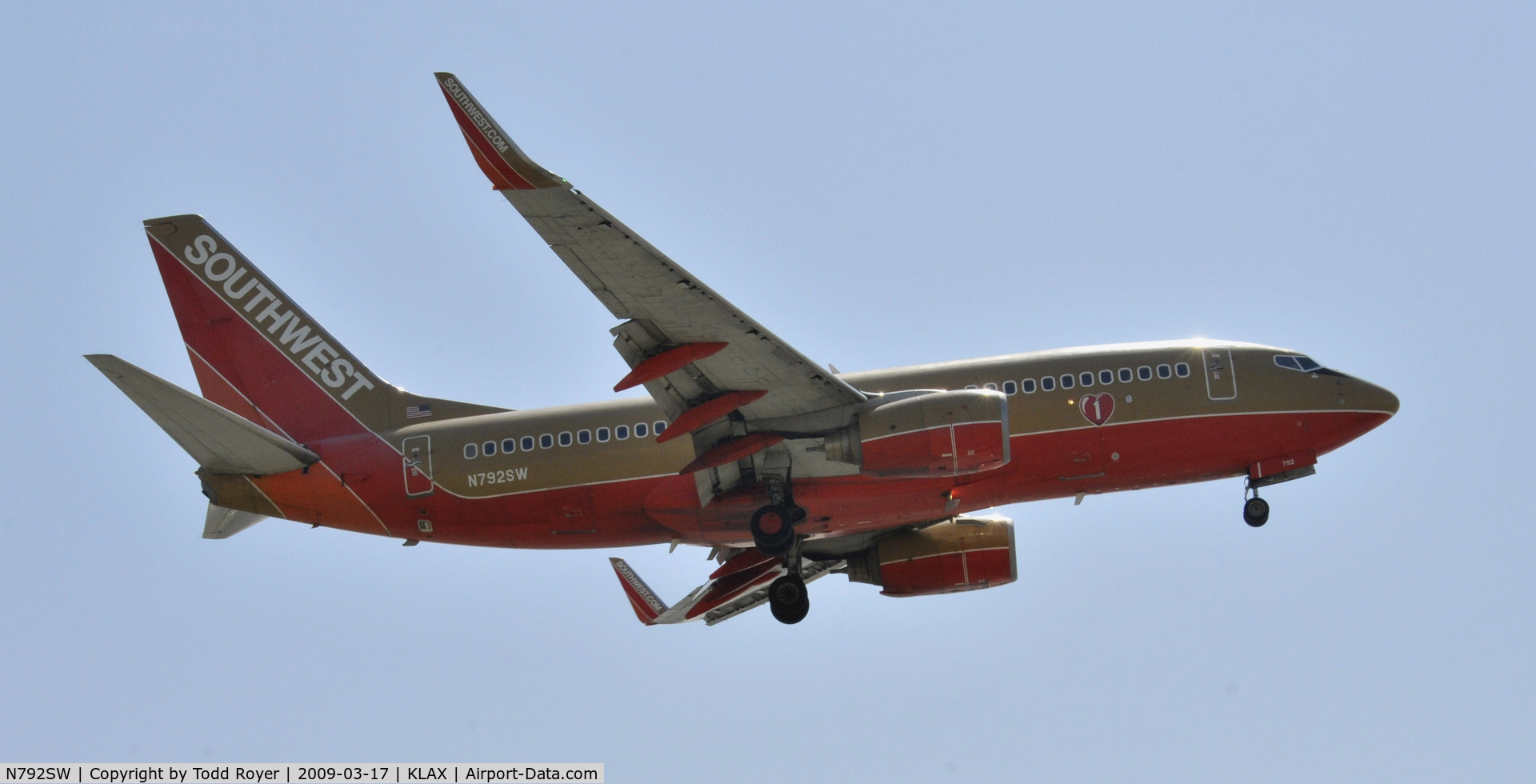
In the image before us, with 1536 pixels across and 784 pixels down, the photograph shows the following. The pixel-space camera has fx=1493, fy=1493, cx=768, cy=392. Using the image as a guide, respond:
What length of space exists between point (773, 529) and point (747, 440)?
1.98 metres

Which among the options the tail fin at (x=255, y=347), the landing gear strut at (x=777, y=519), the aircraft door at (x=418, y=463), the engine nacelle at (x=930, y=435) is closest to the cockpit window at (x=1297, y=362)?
the engine nacelle at (x=930, y=435)

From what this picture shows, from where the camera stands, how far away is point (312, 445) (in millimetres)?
33656

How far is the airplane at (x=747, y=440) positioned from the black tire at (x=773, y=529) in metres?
0.05

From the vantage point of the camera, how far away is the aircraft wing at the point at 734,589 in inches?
1460

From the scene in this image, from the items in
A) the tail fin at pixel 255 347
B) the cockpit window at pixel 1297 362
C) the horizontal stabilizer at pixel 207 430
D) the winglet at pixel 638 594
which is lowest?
the winglet at pixel 638 594

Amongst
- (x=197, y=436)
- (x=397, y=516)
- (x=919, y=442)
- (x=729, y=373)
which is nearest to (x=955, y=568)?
(x=919, y=442)

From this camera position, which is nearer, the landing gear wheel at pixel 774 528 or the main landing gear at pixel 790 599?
the landing gear wheel at pixel 774 528

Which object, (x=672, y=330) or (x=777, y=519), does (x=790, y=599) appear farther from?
(x=672, y=330)

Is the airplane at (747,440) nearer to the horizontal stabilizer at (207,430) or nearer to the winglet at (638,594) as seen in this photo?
the horizontal stabilizer at (207,430)

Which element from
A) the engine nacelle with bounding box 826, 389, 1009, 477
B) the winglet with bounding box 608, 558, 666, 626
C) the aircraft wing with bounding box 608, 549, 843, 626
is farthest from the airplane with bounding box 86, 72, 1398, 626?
the winglet with bounding box 608, 558, 666, 626

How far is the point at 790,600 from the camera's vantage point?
34000mm

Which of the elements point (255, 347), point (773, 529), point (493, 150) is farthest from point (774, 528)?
point (255, 347)

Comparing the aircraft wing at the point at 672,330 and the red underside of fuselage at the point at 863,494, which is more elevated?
the aircraft wing at the point at 672,330

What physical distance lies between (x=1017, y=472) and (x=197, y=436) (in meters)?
17.0
